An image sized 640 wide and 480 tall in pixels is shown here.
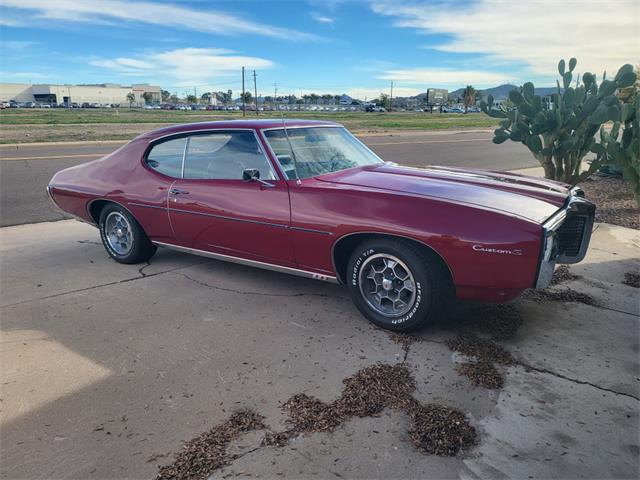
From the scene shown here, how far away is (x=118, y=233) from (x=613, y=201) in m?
8.08

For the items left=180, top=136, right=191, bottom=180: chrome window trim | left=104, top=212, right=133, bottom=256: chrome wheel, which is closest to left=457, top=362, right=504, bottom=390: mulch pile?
left=180, top=136, right=191, bottom=180: chrome window trim

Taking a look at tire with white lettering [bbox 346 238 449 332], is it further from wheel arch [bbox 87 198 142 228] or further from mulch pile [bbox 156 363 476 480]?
wheel arch [bbox 87 198 142 228]

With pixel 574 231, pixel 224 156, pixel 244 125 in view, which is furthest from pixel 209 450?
pixel 574 231

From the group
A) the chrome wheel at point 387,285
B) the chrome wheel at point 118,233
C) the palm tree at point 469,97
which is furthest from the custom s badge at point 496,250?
the palm tree at point 469,97

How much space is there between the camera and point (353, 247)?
4.00 m

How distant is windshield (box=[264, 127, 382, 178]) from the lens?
4.37 metres

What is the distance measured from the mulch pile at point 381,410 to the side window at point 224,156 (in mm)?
1970

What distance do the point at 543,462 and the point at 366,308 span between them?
5.64 ft

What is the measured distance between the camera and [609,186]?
10.5 m

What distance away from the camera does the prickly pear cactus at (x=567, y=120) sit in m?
7.87

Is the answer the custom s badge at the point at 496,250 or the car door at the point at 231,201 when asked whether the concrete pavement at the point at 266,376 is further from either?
the custom s badge at the point at 496,250

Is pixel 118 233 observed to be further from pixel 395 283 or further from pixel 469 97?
pixel 469 97

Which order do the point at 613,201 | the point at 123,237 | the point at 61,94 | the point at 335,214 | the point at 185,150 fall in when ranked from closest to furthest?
the point at 335,214
the point at 185,150
the point at 123,237
the point at 613,201
the point at 61,94

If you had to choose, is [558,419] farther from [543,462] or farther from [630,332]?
[630,332]
